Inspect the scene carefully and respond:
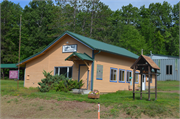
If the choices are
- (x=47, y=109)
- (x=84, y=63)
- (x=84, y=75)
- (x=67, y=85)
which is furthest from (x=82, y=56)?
(x=47, y=109)

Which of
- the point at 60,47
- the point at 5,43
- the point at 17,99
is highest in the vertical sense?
the point at 5,43

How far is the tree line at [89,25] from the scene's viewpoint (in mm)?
39156

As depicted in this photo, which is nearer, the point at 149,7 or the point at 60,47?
the point at 60,47

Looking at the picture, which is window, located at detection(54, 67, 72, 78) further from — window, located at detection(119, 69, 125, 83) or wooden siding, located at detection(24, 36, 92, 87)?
window, located at detection(119, 69, 125, 83)

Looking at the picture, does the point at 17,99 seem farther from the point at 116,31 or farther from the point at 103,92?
the point at 116,31

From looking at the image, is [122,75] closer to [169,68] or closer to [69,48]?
[69,48]

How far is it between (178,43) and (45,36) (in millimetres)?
30389

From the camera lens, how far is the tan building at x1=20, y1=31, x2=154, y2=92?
1791cm

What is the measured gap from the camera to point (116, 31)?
4669 centimetres

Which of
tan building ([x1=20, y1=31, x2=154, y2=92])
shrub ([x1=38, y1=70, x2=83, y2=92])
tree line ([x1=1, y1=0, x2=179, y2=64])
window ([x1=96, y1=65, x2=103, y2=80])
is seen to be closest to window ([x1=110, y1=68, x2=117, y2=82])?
tan building ([x1=20, y1=31, x2=154, y2=92])

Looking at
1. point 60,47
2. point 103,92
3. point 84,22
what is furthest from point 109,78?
point 84,22

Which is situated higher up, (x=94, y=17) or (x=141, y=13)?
(x=141, y=13)

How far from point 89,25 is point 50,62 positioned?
20.7 m

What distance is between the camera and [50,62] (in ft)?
69.3
